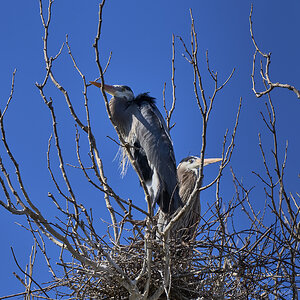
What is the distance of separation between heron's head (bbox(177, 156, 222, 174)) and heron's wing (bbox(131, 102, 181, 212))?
65 centimetres

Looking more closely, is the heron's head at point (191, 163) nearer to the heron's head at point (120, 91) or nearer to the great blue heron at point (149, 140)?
the great blue heron at point (149, 140)

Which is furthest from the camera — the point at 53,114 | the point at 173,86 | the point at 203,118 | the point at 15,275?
the point at 173,86

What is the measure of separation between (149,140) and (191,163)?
33.1 inches

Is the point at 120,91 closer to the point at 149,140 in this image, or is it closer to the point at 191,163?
the point at 149,140

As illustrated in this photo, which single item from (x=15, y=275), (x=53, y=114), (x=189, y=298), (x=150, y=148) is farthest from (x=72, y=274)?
(x=150, y=148)

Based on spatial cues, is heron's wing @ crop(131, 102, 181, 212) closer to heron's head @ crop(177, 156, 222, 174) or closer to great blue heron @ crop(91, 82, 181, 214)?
great blue heron @ crop(91, 82, 181, 214)

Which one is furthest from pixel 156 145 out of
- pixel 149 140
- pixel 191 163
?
pixel 191 163

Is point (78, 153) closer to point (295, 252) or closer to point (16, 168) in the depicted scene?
point (16, 168)

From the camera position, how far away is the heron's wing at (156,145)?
4.51 metres

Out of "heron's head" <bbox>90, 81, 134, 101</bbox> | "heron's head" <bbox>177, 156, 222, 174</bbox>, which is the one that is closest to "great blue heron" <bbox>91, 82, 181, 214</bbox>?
"heron's head" <bbox>90, 81, 134, 101</bbox>

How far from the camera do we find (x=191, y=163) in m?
5.35

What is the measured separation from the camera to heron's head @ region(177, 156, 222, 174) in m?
5.29

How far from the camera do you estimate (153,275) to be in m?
2.90

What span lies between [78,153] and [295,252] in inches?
58.3
